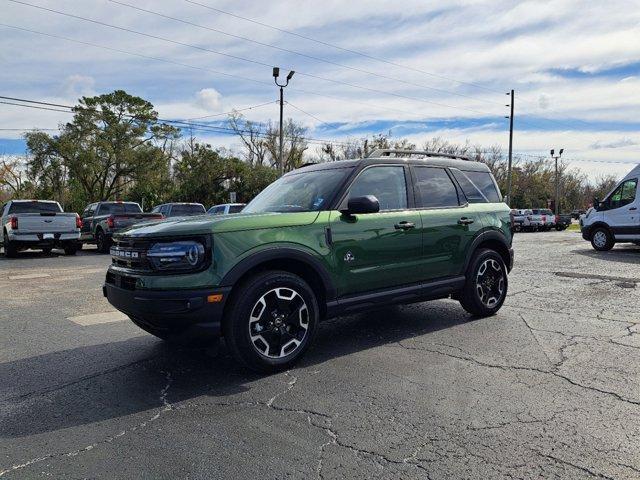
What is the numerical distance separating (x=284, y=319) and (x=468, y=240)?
2.62 m

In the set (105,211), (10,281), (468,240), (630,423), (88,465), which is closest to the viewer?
(88,465)

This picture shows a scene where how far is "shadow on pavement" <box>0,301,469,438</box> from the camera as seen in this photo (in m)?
3.47

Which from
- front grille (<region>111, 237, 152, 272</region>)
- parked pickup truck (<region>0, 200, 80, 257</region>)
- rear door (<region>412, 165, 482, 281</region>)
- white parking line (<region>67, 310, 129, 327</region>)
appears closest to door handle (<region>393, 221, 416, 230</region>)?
rear door (<region>412, 165, 482, 281</region>)

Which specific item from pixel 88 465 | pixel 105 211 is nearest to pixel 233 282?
pixel 88 465

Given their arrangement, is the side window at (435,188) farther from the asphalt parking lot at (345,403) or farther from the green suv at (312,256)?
the asphalt parking lot at (345,403)

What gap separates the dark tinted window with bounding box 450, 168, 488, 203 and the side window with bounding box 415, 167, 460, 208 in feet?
0.54

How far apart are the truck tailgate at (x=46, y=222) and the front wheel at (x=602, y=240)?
52.6 feet

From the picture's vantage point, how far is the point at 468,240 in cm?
583

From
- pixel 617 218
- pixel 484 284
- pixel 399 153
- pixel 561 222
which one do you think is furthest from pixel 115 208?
pixel 561 222

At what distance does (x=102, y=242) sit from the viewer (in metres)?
17.2

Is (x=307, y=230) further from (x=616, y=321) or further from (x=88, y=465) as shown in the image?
(x=616, y=321)

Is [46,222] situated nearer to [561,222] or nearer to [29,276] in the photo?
[29,276]

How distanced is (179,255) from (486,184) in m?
4.18

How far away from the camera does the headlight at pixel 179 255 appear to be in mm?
3922
